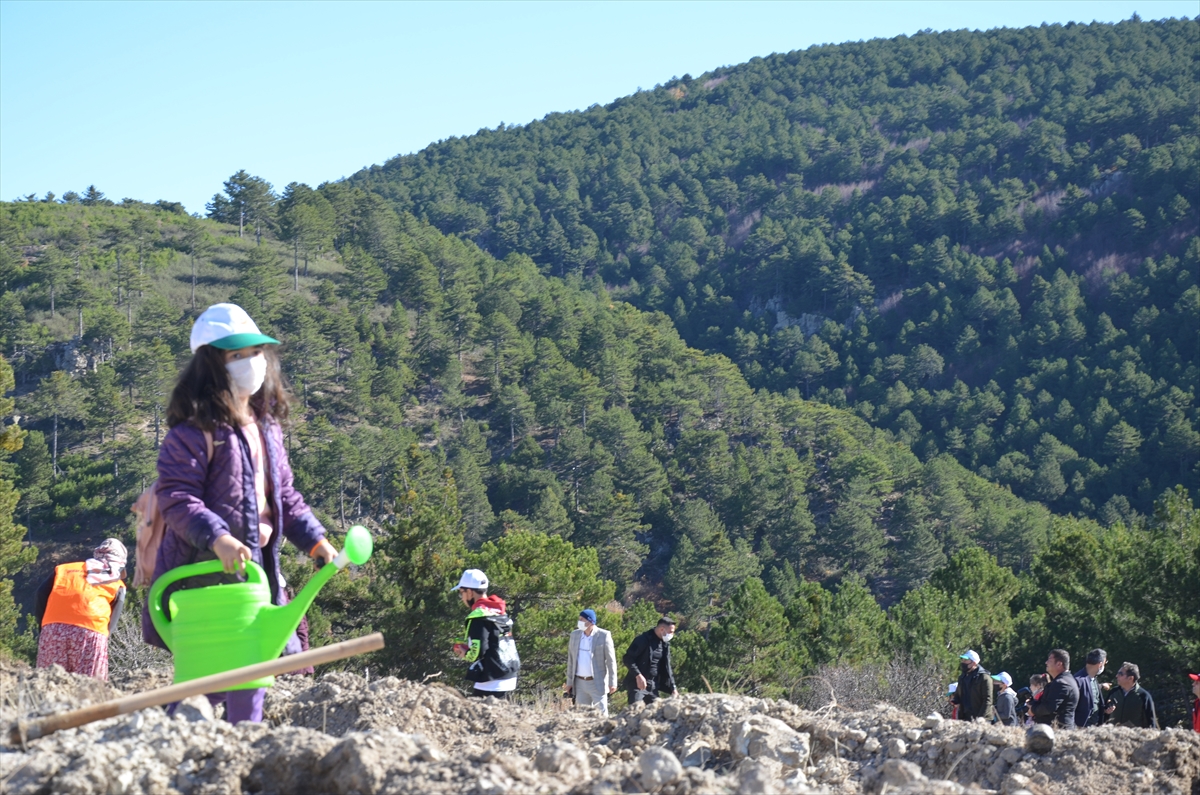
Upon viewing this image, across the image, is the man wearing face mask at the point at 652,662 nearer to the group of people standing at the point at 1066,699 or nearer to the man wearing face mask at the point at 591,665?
the man wearing face mask at the point at 591,665

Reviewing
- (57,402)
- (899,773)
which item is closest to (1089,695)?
(899,773)

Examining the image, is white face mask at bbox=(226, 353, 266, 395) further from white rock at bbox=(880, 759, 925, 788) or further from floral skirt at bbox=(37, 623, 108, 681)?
floral skirt at bbox=(37, 623, 108, 681)

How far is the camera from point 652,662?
7535 mm

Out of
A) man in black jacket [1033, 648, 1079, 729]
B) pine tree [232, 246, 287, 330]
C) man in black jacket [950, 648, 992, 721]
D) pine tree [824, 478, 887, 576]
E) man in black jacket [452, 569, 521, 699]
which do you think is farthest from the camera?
pine tree [824, 478, 887, 576]

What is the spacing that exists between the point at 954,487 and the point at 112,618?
57168 millimetres

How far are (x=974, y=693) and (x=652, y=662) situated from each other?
211 centimetres

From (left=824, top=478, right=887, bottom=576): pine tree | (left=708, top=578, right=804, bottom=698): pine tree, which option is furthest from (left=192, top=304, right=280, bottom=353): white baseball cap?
(left=824, top=478, right=887, bottom=576): pine tree

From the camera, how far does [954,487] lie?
191 ft

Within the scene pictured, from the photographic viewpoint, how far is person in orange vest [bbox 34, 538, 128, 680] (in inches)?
202

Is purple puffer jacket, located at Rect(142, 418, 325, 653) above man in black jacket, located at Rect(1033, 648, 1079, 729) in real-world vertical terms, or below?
above

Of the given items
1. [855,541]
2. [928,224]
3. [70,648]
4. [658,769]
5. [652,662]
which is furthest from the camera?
[928,224]

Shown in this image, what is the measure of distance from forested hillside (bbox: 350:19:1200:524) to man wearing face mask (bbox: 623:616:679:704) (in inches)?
2443

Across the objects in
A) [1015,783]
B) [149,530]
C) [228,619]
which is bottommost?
[1015,783]

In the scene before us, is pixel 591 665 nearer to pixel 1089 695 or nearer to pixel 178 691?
pixel 1089 695
